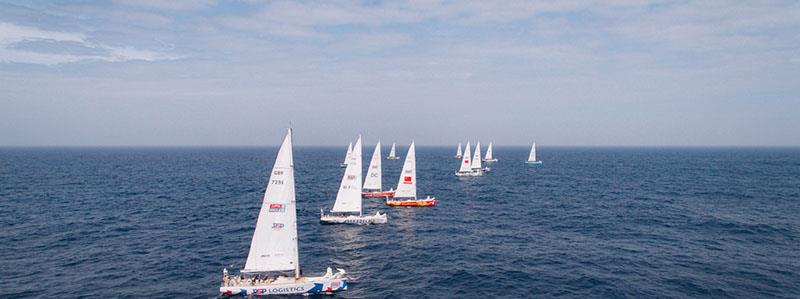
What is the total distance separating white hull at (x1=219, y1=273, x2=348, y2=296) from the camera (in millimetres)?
35094

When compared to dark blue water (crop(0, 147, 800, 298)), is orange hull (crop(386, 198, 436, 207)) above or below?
above

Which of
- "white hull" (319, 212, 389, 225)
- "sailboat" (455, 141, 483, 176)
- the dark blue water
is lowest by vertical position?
the dark blue water

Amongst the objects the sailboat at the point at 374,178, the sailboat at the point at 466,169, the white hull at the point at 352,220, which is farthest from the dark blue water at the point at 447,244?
the sailboat at the point at 466,169

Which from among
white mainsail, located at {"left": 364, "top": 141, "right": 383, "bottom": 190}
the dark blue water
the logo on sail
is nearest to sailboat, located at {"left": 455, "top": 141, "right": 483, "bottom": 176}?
the dark blue water

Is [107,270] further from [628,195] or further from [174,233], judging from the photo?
[628,195]

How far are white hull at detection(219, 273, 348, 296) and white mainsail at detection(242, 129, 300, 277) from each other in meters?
1.31

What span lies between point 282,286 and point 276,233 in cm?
413

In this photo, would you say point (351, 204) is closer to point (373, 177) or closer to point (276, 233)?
point (373, 177)

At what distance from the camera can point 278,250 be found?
3706 centimetres

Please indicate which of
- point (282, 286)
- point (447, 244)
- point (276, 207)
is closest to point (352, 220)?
point (447, 244)

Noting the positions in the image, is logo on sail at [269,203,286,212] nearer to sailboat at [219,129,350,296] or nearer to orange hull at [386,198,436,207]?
sailboat at [219,129,350,296]

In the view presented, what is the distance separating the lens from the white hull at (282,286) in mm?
35094

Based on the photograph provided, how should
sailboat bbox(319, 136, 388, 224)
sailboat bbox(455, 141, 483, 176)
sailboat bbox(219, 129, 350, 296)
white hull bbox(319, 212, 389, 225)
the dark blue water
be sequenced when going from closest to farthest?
sailboat bbox(219, 129, 350, 296), the dark blue water, white hull bbox(319, 212, 389, 225), sailboat bbox(319, 136, 388, 224), sailboat bbox(455, 141, 483, 176)

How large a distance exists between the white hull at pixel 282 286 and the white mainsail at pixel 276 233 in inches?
51.4
